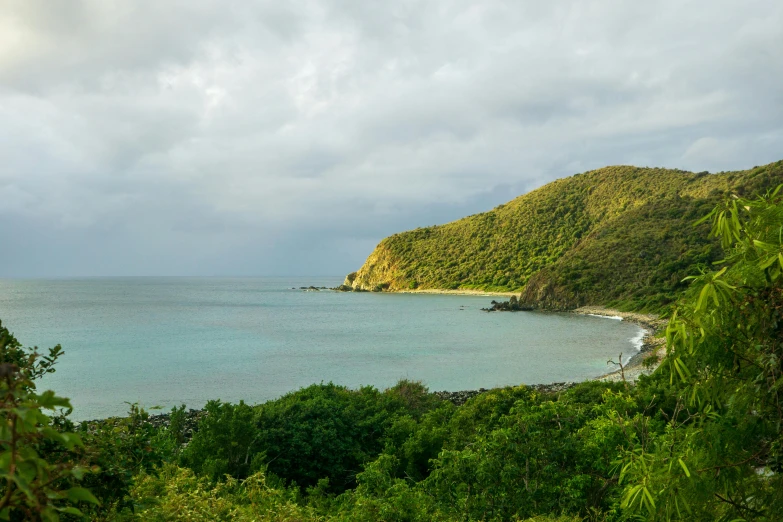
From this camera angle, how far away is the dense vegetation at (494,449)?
2.79m

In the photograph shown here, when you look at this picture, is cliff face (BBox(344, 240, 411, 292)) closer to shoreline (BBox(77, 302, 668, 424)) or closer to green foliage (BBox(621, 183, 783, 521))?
shoreline (BBox(77, 302, 668, 424))

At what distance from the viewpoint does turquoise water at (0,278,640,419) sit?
93.8 ft

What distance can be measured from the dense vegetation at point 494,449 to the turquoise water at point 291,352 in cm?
1472

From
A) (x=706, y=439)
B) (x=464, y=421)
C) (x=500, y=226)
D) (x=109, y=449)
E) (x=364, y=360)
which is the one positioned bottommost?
(x=364, y=360)

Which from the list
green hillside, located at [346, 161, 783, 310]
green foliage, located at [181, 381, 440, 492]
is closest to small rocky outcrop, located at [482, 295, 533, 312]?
green hillside, located at [346, 161, 783, 310]

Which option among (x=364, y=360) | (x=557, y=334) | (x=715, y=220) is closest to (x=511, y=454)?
(x=715, y=220)

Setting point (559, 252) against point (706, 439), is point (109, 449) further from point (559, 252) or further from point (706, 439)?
point (559, 252)

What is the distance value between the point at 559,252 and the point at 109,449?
113 metres

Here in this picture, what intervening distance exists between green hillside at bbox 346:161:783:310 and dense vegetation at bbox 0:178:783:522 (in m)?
47.4

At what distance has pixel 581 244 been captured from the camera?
96.6 metres

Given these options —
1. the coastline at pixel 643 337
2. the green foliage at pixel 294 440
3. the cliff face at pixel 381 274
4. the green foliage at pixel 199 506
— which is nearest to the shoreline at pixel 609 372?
the coastline at pixel 643 337

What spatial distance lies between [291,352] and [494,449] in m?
35.9

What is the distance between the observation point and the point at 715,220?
3344 millimetres

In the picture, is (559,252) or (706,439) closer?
(706,439)
